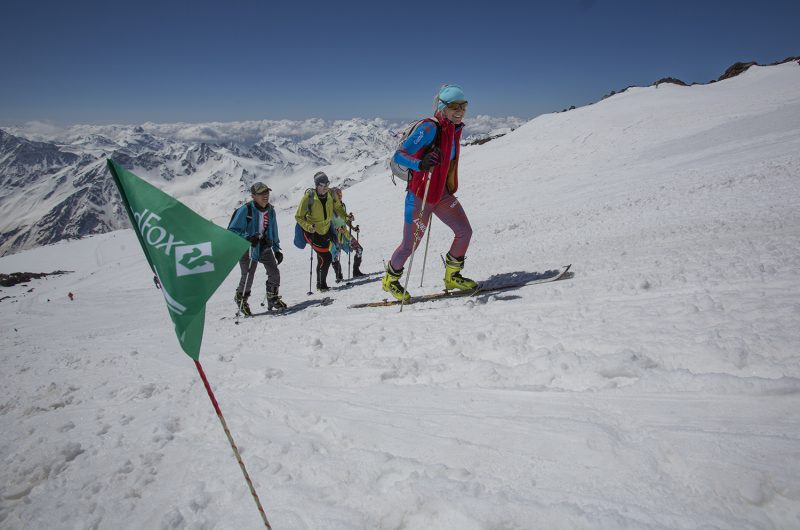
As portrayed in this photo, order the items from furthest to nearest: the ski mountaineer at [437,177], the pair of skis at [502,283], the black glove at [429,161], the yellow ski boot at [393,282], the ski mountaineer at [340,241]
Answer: the ski mountaineer at [340,241] < the yellow ski boot at [393,282] < the pair of skis at [502,283] < the ski mountaineer at [437,177] < the black glove at [429,161]

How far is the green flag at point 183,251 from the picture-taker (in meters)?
2.56

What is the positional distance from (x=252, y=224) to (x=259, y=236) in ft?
0.98

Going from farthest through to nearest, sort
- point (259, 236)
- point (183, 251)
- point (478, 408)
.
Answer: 1. point (259, 236)
2. point (478, 408)
3. point (183, 251)

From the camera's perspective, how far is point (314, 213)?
900 centimetres

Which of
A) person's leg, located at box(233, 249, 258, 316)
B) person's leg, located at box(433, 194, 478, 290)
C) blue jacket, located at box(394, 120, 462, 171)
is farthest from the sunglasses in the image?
person's leg, located at box(233, 249, 258, 316)

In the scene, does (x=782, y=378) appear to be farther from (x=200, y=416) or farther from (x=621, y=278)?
(x=200, y=416)

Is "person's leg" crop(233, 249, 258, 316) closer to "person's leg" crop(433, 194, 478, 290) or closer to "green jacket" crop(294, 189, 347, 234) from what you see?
"green jacket" crop(294, 189, 347, 234)

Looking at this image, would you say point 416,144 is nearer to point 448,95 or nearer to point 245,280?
point 448,95

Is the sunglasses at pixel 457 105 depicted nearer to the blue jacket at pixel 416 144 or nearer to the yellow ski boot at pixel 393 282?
the blue jacket at pixel 416 144

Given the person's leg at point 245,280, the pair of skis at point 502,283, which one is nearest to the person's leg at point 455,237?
the pair of skis at point 502,283

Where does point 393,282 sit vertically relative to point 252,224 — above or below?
below

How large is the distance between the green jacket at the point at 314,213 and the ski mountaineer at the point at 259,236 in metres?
0.98

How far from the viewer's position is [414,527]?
195 centimetres

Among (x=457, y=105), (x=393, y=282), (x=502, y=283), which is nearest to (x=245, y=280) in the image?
(x=393, y=282)
